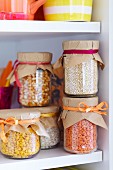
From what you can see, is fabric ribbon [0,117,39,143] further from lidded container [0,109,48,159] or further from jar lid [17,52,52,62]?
jar lid [17,52,52,62]

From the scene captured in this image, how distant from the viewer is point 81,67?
105cm

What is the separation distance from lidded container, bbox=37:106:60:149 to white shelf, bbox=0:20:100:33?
0.73ft

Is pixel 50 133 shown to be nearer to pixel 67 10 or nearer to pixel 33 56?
pixel 33 56

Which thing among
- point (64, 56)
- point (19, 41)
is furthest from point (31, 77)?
point (19, 41)

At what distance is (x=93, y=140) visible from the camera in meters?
1.07

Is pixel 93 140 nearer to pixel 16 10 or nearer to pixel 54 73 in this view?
pixel 54 73

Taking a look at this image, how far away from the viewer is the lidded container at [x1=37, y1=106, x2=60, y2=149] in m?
1.10

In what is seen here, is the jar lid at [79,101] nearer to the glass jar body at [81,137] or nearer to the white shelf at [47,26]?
the glass jar body at [81,137]

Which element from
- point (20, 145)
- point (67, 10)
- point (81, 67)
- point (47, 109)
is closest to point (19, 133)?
point (20, 145)

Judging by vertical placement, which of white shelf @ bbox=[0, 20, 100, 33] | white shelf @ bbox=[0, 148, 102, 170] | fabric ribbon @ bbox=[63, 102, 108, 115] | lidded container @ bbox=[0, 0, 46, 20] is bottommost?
white shelf @ bbox=[0, 148, 102, 170]

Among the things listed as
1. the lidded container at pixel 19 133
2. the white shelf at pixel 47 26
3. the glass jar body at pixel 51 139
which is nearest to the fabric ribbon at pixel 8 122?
the lidded container at pixel 19 133

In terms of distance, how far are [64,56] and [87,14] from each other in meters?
0.13

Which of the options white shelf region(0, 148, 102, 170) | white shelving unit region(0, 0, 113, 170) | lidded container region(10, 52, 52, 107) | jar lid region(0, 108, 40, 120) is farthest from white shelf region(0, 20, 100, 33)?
white shelf region(0, 148, 102, 170)

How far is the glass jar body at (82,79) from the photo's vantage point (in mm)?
1049
